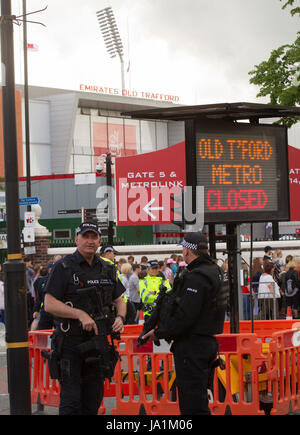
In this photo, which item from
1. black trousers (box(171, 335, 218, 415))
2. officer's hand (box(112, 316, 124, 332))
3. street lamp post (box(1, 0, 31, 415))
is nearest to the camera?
black trousers (box(171, 335, 218, 415))

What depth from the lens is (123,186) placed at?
757 inches

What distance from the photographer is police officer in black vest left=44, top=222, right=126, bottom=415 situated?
634 centimetres

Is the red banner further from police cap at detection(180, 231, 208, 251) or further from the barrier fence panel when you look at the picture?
police cap at detection(180, 231, 208, 251)

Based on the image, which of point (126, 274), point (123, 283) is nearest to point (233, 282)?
point (123, 283)

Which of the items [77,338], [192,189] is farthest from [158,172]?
[77,338]

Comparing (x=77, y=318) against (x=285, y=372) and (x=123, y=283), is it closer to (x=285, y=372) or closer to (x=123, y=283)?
(x=285, y=372)

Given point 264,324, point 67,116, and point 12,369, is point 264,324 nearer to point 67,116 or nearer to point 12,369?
point 12,369

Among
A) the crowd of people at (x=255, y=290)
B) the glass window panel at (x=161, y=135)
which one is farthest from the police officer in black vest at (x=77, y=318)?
Result: the glass window panel at (x=161, y=135)

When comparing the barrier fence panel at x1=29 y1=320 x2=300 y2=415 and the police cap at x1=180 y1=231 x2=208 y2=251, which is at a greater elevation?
the police cap at x1=180 y1=231 x2=208 y2=251

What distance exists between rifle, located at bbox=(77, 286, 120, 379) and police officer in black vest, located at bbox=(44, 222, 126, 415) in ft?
0.16

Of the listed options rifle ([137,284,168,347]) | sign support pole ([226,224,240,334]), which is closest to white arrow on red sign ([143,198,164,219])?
sign support pole ([226,224,240,334])

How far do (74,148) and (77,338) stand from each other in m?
72.8

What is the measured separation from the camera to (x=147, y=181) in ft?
63.7

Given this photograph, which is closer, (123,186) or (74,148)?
(123,186)
